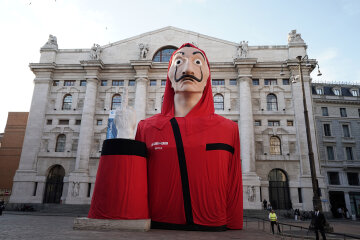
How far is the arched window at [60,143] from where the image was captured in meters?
28.4

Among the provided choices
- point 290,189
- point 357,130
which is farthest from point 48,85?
point 357,130

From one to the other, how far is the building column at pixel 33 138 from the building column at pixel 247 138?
863 inches

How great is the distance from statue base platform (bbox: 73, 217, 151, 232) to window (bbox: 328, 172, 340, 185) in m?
30.5

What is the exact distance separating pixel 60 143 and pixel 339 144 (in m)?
34.0

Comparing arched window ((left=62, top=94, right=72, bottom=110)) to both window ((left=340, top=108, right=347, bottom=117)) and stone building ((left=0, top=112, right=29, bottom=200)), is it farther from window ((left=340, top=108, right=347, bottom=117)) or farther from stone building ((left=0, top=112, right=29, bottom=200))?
window ((left=340, top=108, right=347, bottom=117))

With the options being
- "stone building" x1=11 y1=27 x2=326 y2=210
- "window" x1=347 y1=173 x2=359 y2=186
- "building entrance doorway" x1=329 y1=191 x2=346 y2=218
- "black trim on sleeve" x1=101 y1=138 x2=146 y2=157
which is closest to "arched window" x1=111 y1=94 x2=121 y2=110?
"stone building" x1=11 y1=27 x2=326 y2=210

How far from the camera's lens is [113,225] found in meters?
7.41

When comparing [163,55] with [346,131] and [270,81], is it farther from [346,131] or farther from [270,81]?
[346,131]

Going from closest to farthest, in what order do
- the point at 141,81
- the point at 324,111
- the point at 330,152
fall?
the point at 141,81 < the point at 330,152 < the point at 324,111

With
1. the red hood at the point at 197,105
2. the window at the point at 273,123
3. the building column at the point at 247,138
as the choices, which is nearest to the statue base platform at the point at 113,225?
the red hood at the point at 197,105

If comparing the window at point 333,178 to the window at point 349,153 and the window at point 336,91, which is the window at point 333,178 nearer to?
the window at point 349,153

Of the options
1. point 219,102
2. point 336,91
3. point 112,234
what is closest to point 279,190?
point 219,102

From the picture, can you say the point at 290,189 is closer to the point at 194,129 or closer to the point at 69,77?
the point at 194,129

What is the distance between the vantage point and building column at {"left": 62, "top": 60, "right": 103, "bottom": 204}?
25.6m
